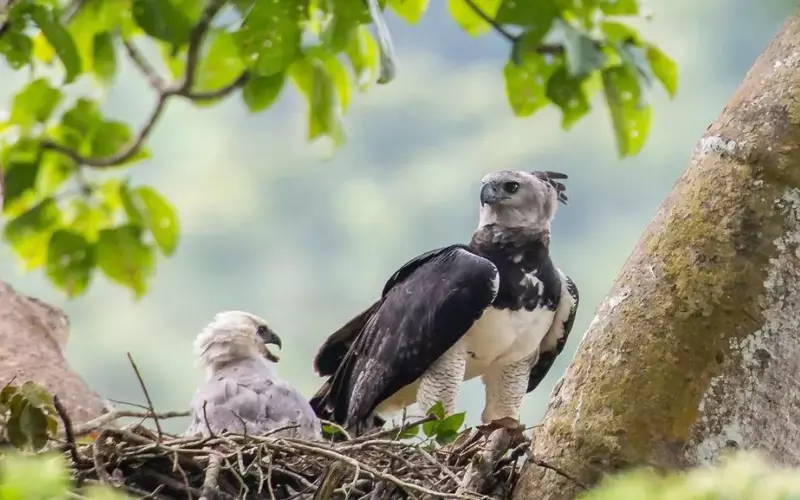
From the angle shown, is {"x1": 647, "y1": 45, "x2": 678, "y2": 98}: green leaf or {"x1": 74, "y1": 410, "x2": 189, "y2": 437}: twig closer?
{"x1": 74, "y1": 410, "x2": 189, "y2": 437}: twig

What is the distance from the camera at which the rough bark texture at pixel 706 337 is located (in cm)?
126

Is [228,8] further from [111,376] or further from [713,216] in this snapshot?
[111,376]

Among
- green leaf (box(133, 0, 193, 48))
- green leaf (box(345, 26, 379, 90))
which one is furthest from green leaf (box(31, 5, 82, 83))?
green leaf (box(345, 26, 379, 90))

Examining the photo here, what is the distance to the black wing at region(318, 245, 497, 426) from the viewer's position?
6.69 feet

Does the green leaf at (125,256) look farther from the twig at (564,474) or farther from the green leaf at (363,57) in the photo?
the twig at (564,474)

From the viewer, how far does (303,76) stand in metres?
2.18

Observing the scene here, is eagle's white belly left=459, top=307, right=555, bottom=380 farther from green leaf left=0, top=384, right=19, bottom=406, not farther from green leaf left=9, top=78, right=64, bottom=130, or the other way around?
green leaf left=9, top=78, right=64, bottom=130

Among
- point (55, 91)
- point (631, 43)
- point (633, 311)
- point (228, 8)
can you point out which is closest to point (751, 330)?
point (633, 311)

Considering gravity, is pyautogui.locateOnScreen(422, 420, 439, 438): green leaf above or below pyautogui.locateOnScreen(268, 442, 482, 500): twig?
below

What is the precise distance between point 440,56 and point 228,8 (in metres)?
1.82

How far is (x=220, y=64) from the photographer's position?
7.45ft

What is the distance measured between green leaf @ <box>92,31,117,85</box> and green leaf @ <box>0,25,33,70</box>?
8.3 inches

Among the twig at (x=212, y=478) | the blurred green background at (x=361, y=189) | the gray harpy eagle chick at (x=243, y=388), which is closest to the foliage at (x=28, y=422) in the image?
the twig at (x=212, y=478)

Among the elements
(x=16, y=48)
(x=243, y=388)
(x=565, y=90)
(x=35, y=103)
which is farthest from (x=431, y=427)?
(x=35, y=103)
